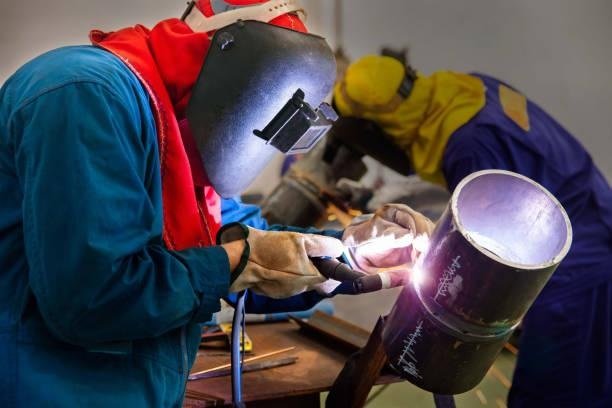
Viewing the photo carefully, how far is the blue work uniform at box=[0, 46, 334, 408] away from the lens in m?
0.98

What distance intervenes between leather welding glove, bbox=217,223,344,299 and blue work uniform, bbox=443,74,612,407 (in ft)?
4.17

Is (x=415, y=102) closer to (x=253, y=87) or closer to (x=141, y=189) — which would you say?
(x=253, y=87)

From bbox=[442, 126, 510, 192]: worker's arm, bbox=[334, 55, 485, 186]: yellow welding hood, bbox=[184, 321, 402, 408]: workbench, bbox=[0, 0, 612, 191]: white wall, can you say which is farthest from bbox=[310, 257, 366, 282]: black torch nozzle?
bbox=[0, 0, 612, 191]: white wall

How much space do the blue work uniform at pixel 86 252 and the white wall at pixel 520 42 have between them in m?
2.97

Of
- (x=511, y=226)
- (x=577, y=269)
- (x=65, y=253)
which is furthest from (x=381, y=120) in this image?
(x=65, y=253)

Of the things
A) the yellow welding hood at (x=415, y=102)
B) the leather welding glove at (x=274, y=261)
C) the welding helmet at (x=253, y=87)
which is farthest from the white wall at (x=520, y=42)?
the leather welding glove at (x=274, y=261)

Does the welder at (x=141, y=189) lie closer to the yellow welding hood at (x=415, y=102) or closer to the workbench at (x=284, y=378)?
the workbench at (x=284, y=378)

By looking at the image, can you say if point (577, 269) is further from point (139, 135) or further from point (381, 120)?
point (139, 135)

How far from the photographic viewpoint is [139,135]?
3.59ft

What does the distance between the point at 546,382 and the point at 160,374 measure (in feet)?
5.35

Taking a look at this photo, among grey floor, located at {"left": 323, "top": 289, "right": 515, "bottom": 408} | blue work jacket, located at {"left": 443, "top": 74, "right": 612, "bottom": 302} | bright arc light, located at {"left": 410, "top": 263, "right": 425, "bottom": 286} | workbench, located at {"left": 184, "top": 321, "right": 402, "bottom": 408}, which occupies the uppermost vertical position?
bright arc light, located at {"left": 410, "top": 263, "right": 425, "bottom": 286}

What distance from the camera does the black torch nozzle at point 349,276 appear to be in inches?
47.2

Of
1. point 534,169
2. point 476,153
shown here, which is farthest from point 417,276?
point 534,169

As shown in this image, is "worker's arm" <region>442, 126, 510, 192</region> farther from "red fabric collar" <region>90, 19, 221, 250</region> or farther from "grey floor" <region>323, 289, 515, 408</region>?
"red fabric collar" <region>90, 19, 221, 250</region>
